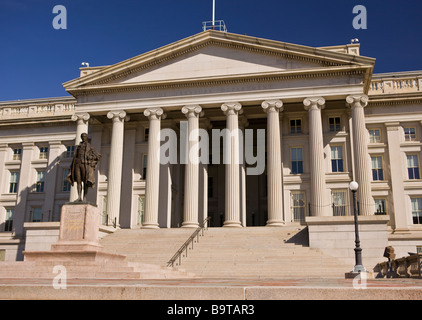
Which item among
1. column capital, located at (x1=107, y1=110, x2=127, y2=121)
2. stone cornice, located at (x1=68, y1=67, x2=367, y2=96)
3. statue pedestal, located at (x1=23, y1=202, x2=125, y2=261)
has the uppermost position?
stone cornice, located at (x1=68, y1=67, x2=367, y2=96)

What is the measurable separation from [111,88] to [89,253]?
2507 cm

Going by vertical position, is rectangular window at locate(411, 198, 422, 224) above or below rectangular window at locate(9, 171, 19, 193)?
below

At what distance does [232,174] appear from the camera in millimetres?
35469

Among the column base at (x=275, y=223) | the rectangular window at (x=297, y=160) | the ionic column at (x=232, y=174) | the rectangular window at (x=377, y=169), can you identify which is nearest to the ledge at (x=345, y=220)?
the column base at (x=275, y=223)

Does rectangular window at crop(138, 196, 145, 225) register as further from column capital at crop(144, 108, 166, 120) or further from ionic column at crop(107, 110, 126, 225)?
column capital at crop(144, 108, 166, 120)

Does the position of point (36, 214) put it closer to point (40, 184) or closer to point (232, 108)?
point (40, 184)

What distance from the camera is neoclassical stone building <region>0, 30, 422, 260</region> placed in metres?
35.5

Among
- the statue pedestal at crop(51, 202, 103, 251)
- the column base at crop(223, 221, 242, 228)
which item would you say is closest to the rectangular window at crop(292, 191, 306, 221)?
the column base at crop(223, 221, 242, 228)

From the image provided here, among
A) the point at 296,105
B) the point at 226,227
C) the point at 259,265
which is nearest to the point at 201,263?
the point at 259,265

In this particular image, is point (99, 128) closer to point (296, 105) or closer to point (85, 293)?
point (296, 105)

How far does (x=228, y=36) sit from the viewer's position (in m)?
38.1

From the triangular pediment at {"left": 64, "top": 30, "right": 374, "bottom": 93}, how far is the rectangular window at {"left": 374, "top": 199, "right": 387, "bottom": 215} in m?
11.7

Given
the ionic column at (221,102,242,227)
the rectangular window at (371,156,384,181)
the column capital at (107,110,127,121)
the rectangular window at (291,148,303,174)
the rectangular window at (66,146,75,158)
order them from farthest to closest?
the rectangular window at (66,146,75,158) < the rectangular window at (371,156,384,181) < the rectangular window at (291,148,303,174) < the column capital at (107,110,127,121) < the ionic column at (221,102,242,227)

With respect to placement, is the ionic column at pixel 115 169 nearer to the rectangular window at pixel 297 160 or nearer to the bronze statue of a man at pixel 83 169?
the rectangular window at pixel 297 160
